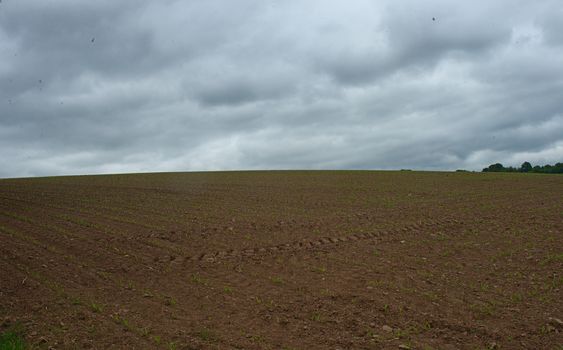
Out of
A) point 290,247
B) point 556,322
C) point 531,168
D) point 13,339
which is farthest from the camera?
point 531,168

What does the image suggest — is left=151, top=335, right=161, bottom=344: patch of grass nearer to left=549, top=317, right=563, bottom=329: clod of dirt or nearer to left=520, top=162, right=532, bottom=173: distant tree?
left=549, top=317, right=563, bottom=329: clod of dirt

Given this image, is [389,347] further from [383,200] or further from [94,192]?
Result: [94,192]

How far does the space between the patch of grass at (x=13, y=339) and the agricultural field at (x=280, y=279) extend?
0.04 meters

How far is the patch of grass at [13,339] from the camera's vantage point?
613 centimetres

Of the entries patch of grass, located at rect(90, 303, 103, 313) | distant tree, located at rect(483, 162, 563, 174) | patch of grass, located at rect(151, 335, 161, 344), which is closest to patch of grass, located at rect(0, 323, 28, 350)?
patch of grass, located at rect(90, 303, 103, 313)

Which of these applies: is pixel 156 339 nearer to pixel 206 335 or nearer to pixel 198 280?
pixel 206 335

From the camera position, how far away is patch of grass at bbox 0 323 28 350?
6130mm

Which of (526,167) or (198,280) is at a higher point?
(526,167)

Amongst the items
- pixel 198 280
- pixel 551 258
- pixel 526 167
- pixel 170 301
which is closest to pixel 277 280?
pixel 198 280

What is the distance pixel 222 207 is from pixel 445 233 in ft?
31.7

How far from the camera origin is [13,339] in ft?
21.0

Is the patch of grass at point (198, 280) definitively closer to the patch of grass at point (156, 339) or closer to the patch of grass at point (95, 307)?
the patch of grass at point (95, 307)

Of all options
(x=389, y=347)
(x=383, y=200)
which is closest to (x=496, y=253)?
(x=389, y=347)

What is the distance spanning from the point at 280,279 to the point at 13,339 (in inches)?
188
